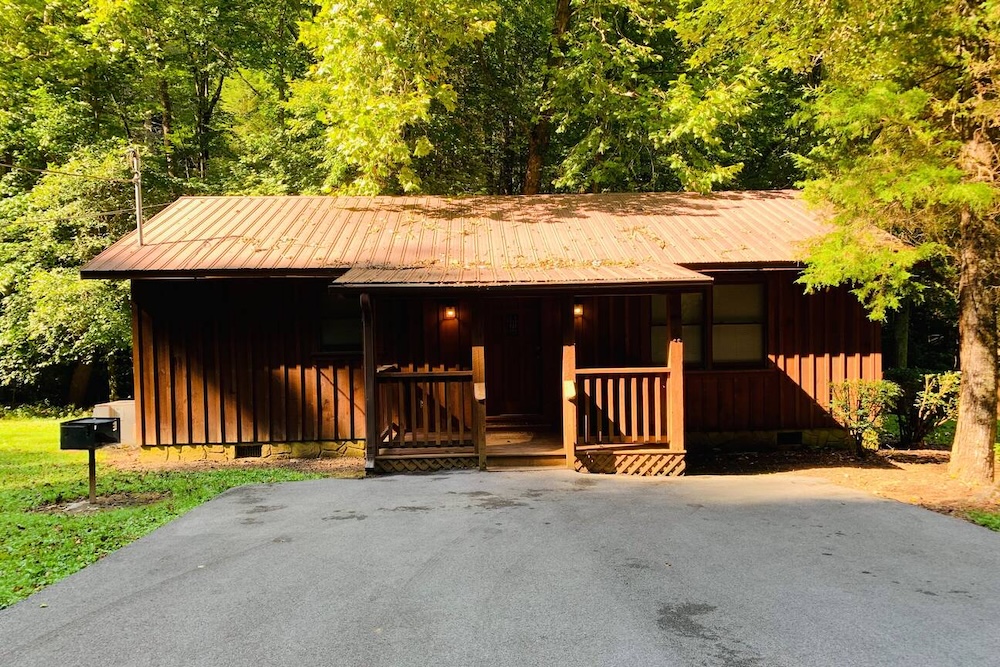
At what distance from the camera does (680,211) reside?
11.3m

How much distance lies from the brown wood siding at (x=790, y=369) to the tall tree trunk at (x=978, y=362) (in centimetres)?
279

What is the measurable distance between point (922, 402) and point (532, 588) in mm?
8187

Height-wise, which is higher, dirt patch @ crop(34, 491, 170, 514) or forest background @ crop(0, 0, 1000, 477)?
forest background @ crop(0, 0, 1000, 477)

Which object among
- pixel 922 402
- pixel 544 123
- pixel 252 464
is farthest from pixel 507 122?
pixel 922 402

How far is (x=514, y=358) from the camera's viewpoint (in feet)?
34.9

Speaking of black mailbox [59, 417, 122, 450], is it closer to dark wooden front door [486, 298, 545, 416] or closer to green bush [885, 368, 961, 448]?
dark wooden front door [486, 298, 545, 416]

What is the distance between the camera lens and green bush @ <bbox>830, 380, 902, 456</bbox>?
345 inches

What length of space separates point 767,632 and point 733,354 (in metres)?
7.06

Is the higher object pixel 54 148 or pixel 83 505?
pixel 54 148

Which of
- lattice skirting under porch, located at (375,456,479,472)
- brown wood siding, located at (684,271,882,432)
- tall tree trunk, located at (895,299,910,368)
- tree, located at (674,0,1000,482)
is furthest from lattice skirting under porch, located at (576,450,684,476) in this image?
tall tree trunk, located at (895,299,910,368)

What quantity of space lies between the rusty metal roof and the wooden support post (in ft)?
1.60

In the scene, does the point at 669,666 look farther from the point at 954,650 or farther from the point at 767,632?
the point at 954,650

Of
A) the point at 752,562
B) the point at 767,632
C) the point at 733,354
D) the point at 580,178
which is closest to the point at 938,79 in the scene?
the point at 733,354

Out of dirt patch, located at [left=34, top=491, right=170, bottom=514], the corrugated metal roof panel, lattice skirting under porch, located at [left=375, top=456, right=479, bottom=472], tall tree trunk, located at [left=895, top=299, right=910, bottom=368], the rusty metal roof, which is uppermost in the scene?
the rusty metal roof
